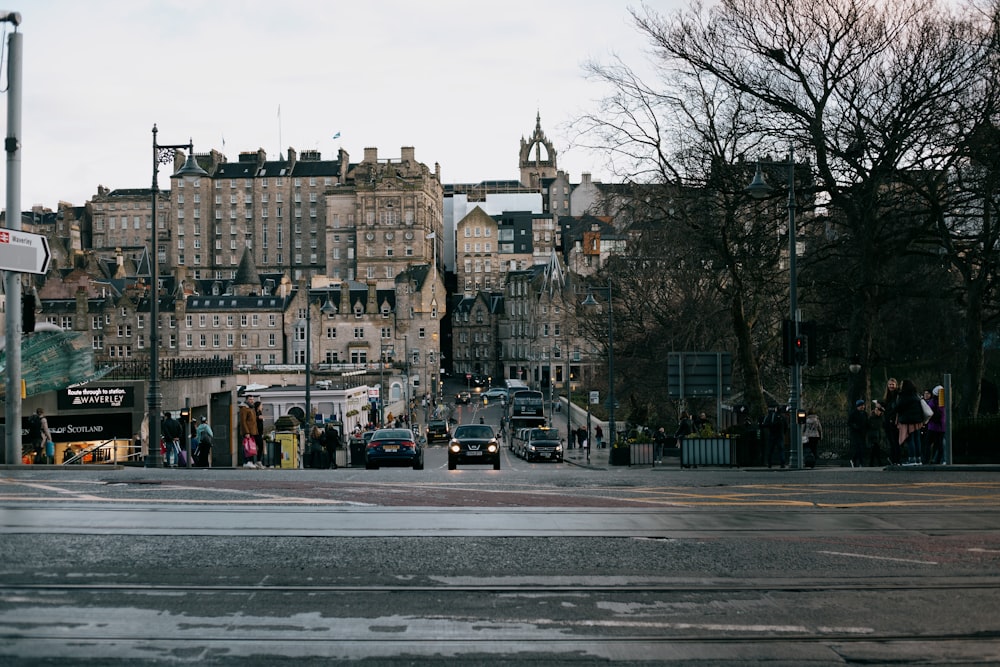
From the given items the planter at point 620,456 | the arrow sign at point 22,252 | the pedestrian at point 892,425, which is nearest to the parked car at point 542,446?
the planter at point 620,456

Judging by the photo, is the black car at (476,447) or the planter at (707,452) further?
the black car at (476,447)

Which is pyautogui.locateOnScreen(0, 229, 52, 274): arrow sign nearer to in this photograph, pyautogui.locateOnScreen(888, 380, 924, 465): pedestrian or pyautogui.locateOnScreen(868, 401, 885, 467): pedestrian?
pyautogui.locateOnScreen(888, 380, 924, 465): pedestrian

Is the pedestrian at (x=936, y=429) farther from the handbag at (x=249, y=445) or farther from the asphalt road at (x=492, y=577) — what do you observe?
the handbag at (x=249, y=445)

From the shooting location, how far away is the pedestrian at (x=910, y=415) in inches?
906

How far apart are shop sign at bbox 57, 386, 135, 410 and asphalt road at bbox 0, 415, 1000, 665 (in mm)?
24349

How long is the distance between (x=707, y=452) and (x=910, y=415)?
268 inches

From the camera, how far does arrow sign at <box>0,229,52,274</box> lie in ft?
63.1

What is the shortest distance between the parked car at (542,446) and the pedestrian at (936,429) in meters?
29.3

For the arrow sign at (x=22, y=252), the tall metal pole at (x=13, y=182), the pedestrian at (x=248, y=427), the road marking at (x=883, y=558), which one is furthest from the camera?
the pedestrian at (x=248, y=427)

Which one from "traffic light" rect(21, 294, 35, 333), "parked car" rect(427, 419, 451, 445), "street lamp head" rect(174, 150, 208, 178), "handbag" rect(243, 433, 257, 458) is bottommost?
"parked car" rect(427, 419, 451, 445)

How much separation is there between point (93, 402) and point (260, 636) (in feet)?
115

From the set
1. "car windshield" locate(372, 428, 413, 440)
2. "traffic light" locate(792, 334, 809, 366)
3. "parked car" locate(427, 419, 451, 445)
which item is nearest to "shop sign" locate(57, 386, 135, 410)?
"car windshield" locate(372, 428, 413, 440)

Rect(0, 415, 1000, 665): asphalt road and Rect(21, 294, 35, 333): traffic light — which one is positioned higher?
Rect(21, 294, 35, 333): traffic light

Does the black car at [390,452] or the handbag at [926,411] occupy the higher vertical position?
the handbag at [926,411]
